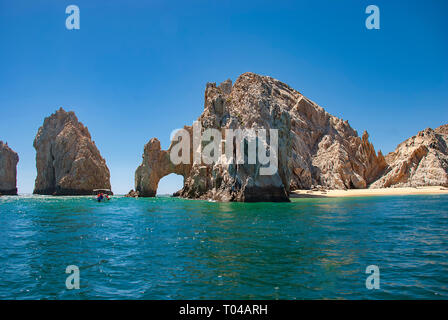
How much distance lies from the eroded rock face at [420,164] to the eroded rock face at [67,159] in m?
101

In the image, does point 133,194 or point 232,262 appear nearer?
point 232,262

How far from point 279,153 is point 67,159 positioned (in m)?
93.5

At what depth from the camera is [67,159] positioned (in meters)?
115

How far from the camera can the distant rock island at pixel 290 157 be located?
2133 inches

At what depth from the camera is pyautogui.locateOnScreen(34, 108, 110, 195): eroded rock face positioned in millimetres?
111688

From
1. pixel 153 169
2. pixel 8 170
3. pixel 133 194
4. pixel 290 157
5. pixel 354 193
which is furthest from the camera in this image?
pixel 8 170

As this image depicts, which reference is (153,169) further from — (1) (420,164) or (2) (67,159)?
(1) (420,164)

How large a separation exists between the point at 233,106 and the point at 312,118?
51276 millimetres

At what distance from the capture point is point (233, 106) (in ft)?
205

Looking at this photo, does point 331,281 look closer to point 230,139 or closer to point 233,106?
point 230,139

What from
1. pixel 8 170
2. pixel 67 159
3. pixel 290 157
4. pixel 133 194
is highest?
pixel 67 159

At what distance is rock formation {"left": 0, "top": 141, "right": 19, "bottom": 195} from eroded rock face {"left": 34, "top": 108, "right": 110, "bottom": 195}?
16097 mm

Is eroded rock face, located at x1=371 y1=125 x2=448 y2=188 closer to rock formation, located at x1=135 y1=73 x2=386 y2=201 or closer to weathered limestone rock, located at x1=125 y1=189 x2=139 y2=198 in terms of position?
rock formation, located at x1=135 y1=73 x2=386 y2=201

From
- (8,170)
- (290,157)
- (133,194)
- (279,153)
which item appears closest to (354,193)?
(290,157)
